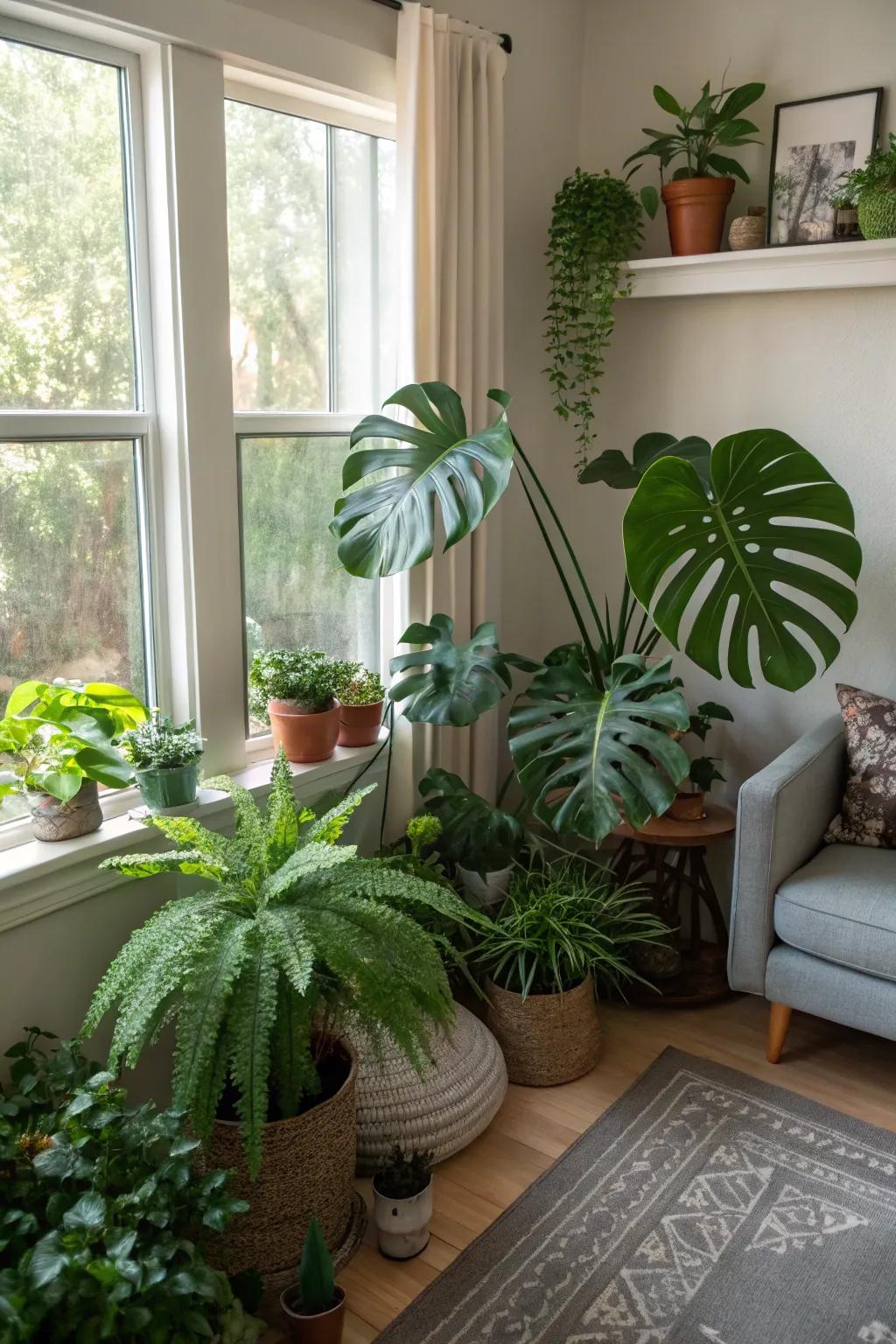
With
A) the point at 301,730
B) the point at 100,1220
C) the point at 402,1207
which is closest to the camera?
the point at 100,1220

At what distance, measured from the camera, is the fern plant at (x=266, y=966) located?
173cm

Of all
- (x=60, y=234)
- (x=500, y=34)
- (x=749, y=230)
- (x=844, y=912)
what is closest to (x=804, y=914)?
(x=844, y=912)

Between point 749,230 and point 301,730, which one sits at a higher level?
point 749,230

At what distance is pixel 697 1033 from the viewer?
280cm

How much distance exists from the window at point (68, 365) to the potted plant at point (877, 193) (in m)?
1.59

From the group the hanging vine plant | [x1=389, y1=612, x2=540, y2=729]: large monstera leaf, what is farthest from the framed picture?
[x1=389, y1=612, x2=540, y2=729]: large monstera leaf

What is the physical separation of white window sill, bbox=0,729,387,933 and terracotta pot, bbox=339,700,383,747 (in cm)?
35

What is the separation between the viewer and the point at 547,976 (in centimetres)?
258

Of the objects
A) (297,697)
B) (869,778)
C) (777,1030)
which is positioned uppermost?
(297,697)

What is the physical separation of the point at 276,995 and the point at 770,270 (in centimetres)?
208

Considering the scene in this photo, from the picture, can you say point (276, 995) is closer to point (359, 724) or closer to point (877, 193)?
point (359, 724)

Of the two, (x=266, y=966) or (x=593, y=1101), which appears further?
(x=593, y=1101)

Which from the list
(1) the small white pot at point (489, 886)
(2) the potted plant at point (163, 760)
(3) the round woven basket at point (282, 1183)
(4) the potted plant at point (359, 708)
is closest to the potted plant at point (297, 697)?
(4) the potted plant at point (359, 708)

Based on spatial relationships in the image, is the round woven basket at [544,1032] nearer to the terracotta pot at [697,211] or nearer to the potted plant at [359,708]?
the potted plant at [359,708]
